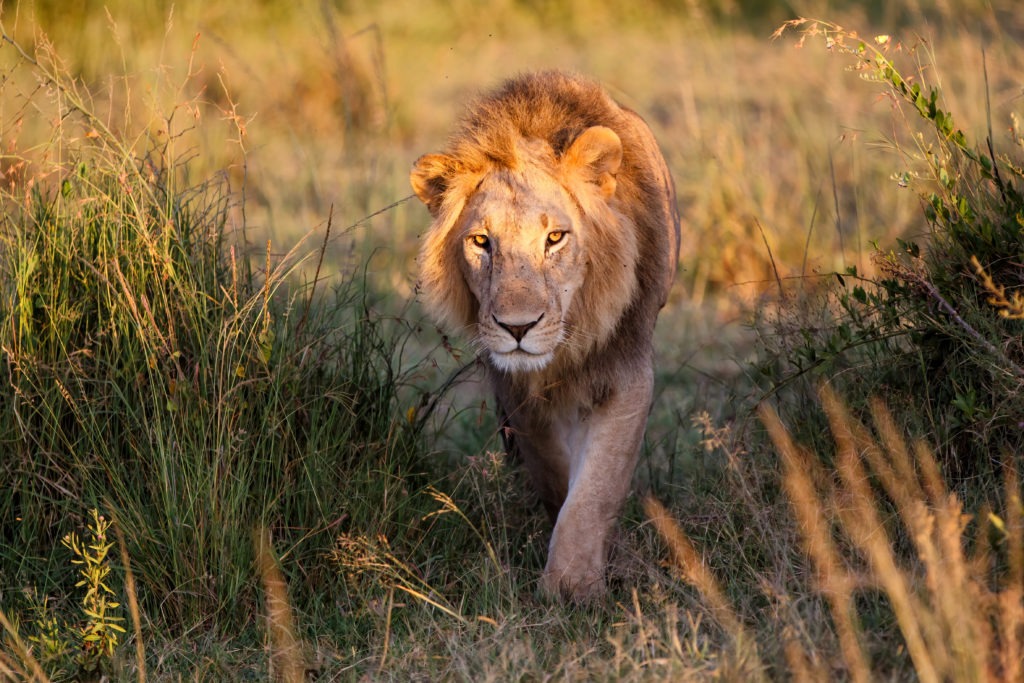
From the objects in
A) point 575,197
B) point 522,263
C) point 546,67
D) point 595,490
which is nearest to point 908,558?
point 595,490

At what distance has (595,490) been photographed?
390 cm

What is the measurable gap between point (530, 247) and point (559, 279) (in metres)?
0.14

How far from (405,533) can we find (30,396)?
4.19 feet

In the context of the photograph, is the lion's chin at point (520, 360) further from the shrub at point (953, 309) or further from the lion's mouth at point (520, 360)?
the shrub at point (953, 309)

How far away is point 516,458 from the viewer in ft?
15.9

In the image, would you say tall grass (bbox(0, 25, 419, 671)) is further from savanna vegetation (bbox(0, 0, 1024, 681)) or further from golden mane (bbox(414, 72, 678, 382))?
golden mane (bbox(414, 72, 678, 382))

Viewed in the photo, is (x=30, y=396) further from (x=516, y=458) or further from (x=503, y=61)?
(x=503, y=61)

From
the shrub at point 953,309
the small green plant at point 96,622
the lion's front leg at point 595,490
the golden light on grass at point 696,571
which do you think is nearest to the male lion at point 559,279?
the lion's front leg at point 595,490

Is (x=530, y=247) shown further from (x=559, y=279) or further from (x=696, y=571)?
(x=696, y=571)

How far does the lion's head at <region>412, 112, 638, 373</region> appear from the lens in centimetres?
367

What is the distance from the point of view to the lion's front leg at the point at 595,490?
149 inches

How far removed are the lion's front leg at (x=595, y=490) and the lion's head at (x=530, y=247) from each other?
0.24 metres

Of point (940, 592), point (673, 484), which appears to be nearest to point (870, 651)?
point (940, 592)

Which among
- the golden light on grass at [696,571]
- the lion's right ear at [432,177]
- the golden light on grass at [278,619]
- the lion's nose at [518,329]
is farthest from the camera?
the lion's right ear at [432,177]
